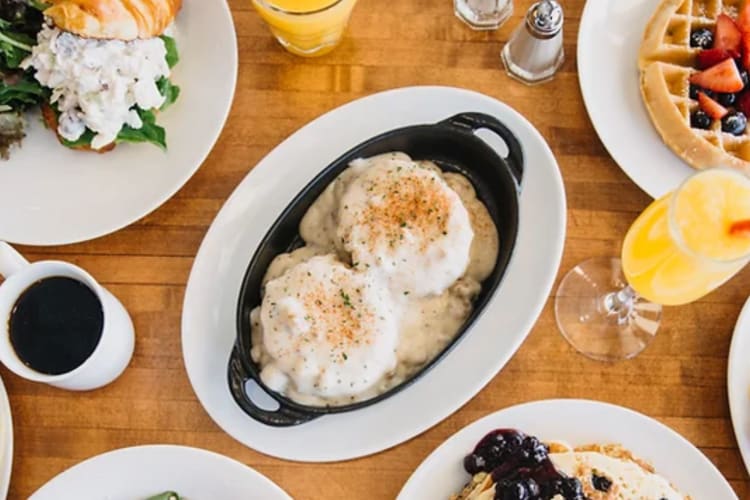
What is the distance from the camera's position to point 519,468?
4.75 feet

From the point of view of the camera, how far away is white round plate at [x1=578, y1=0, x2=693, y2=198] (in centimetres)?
162

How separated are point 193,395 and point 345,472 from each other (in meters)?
0.30

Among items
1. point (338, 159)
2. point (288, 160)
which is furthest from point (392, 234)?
point (288, 160)

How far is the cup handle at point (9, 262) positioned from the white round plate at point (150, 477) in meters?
0.35

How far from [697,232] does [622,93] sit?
1.34 ft

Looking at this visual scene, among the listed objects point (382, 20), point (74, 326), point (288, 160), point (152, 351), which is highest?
point (382, 20)

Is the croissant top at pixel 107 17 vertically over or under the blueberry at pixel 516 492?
over

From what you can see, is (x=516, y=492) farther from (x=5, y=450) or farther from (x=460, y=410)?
(x=5, y=450)

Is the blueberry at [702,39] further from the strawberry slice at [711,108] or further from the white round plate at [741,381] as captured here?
the white round plate at [741,381]

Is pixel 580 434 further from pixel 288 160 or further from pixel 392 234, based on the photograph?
pixel 288 160

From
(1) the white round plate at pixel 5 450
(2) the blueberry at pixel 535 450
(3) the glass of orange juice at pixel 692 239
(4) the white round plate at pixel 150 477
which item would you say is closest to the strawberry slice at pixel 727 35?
(3) the glass of orange juice at pixel 692 239

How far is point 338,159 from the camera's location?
1.54 meters

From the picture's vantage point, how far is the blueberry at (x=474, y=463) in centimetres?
149

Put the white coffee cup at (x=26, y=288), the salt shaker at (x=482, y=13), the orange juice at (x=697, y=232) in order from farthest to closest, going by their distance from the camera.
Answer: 1. the salt shaker at (x=482, y=13)
2. the white coffee cup at (x=26, y=288)
3. the orange juice at (x=697, y=232)
